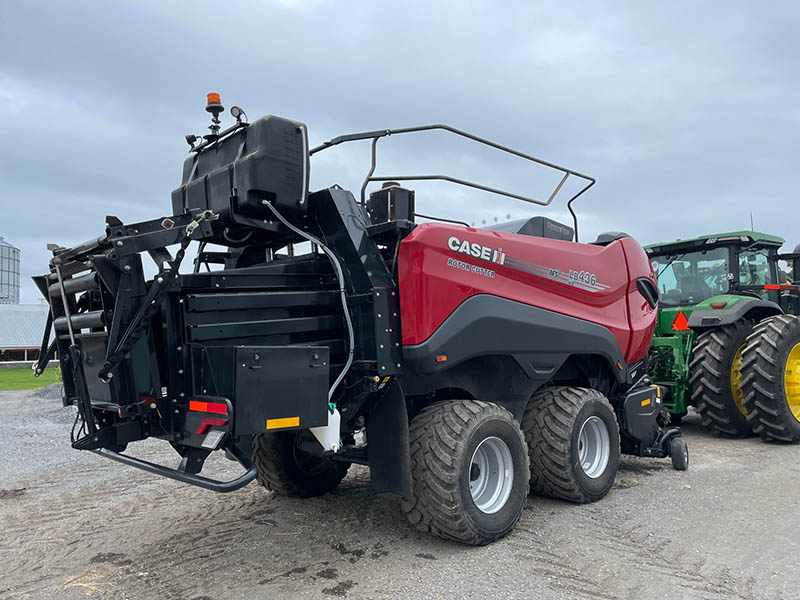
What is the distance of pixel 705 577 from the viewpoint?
3.52 m

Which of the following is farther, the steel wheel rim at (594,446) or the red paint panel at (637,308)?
the red paint panel at (637,308)

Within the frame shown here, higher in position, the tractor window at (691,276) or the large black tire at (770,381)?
the tractor window at (691,276)

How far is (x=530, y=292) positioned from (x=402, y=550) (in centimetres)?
187

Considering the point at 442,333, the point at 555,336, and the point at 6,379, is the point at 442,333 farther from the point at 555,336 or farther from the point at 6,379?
the point at 6,379

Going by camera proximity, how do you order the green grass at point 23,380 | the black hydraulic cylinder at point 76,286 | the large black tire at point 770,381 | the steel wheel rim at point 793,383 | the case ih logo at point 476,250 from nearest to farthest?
the black hydraulic cylinder at point 76,286 → the case ih logo at point 476,250 → the large black tire at point 770,381 → the steel wheel rim at point 793,383 → the green grass at point 23,380

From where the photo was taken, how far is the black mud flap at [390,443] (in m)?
3.95

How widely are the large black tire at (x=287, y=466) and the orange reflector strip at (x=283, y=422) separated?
1.54m

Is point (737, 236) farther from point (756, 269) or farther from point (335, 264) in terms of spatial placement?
point (335, 264)

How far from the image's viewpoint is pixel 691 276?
832cm

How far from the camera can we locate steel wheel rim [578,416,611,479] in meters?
5.10

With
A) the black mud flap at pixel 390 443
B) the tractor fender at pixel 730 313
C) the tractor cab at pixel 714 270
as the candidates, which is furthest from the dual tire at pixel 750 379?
the black mud flap at pixel 390 443

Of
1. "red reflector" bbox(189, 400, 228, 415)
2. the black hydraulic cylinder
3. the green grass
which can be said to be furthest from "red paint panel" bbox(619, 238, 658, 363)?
the green grass

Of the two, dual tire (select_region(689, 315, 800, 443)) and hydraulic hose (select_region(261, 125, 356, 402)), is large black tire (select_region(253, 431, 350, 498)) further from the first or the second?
dual tire (select_region(689, 315, 800, 443))

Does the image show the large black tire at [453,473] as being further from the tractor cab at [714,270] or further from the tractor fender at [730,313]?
the tractor cab at [714,270]
